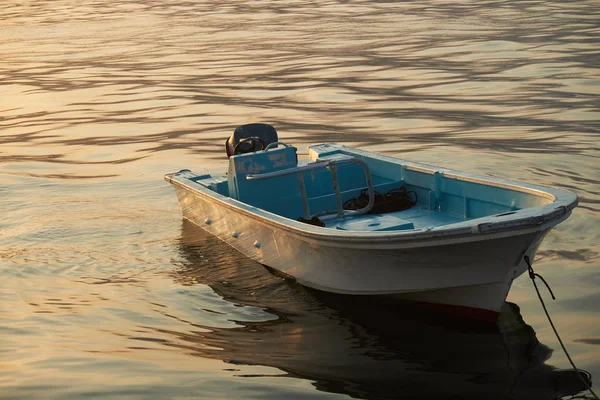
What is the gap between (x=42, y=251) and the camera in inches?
481

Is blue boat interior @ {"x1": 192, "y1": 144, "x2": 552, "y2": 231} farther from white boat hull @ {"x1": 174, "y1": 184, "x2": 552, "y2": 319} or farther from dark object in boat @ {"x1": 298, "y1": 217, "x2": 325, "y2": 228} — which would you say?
white boat hull @ {"x1": 174, "y1": 184, "x2": 552, "y2": 319}

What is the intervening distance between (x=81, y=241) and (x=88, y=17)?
38.2 meters

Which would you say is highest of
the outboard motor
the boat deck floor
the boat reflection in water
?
the outboard motor

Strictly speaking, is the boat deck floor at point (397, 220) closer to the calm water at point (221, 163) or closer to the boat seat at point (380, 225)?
the boat seat at point (380, 225)

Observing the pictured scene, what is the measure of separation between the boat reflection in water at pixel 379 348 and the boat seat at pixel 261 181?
47.2 inches

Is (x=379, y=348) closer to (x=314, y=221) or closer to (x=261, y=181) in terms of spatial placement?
(x=314, y=221)

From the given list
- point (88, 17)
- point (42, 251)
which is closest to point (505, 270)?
point (42, 251)

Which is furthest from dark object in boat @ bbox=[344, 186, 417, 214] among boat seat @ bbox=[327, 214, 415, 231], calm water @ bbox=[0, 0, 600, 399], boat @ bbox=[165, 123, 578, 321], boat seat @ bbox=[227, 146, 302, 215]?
calm water @ bbox=[0, 0, 600, 399]

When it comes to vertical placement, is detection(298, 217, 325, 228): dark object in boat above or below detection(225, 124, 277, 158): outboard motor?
below

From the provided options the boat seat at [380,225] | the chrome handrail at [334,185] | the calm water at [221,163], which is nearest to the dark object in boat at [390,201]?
the chrome handrail at [334,185]

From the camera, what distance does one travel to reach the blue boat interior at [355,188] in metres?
10.2

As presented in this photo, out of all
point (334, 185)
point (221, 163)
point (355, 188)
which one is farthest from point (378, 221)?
point (221, 163)

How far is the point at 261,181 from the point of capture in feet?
36.8

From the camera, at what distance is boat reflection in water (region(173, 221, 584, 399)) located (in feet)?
25.1
